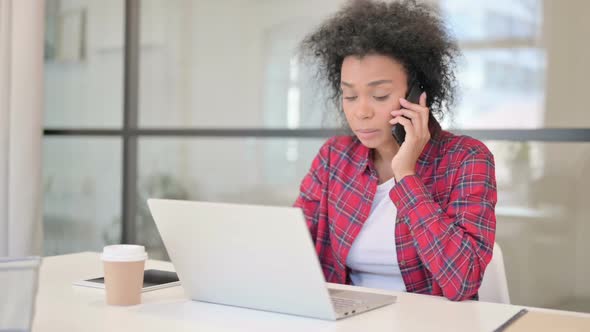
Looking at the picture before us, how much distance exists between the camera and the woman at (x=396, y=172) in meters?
1.57

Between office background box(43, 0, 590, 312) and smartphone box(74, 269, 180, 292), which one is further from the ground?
office background box(43, 0, 590, 312)

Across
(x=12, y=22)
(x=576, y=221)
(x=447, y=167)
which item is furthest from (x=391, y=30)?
(x=12, y=22)

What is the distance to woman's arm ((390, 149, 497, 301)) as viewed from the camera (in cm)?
149

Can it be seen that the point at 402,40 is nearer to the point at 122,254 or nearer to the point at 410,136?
the point at 410,136

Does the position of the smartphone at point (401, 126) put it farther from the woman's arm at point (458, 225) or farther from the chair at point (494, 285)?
the chair at point (494, 285)

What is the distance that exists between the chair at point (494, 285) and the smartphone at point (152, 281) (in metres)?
0.70

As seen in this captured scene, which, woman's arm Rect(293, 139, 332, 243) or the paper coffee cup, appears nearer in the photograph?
the paper coffee cup

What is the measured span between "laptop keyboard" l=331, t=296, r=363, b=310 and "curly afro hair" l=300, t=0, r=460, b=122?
0.69 metres

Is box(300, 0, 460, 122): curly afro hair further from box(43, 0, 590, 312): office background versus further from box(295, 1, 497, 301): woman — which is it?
box(43, 0, 590, 312): office background

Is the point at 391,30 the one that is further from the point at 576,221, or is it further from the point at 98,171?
the point at 98,171

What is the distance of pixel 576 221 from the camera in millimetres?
2479

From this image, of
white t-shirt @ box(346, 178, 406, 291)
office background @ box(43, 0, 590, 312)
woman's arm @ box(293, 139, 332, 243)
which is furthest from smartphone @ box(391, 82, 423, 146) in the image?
office background @ box(43, 0, 590, 312)

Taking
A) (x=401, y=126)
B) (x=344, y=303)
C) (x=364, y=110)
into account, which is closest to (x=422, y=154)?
(x=401, y=126)

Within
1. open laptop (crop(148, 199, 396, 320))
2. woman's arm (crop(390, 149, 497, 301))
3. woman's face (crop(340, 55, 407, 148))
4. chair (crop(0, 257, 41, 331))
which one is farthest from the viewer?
woman's face (crop(340, 55, 407, 148))
